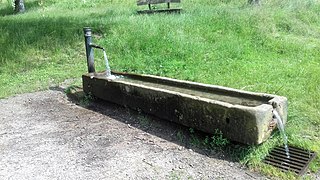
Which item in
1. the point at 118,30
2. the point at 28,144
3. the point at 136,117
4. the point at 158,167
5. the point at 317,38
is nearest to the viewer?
the point at 158,167

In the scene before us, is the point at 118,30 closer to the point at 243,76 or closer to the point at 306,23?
the point at 243,76

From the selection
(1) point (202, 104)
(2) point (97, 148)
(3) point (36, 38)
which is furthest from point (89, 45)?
(3) point (36, 38)

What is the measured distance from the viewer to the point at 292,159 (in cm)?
336

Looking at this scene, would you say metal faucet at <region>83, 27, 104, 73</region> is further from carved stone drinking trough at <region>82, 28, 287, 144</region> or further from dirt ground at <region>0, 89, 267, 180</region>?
dirt ground at <region>0, 89, 267, 180</region>

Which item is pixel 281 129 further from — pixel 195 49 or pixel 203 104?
pixel 195 49

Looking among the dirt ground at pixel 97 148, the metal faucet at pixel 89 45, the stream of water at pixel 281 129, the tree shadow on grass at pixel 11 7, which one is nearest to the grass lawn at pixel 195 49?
the stream of water at pixel 281 129

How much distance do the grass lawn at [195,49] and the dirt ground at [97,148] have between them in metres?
1.35

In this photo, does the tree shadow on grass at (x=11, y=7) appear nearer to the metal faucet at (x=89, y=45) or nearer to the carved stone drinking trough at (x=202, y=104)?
the metal faucet at (x=89, y=45)

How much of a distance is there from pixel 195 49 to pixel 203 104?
362 centimetres

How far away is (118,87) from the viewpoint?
480cm

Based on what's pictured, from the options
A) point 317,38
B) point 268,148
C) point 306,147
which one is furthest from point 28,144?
point 317,38

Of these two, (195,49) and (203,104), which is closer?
(203,104)

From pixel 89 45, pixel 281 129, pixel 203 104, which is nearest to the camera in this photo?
pixel 281 129

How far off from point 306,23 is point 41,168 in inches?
291
